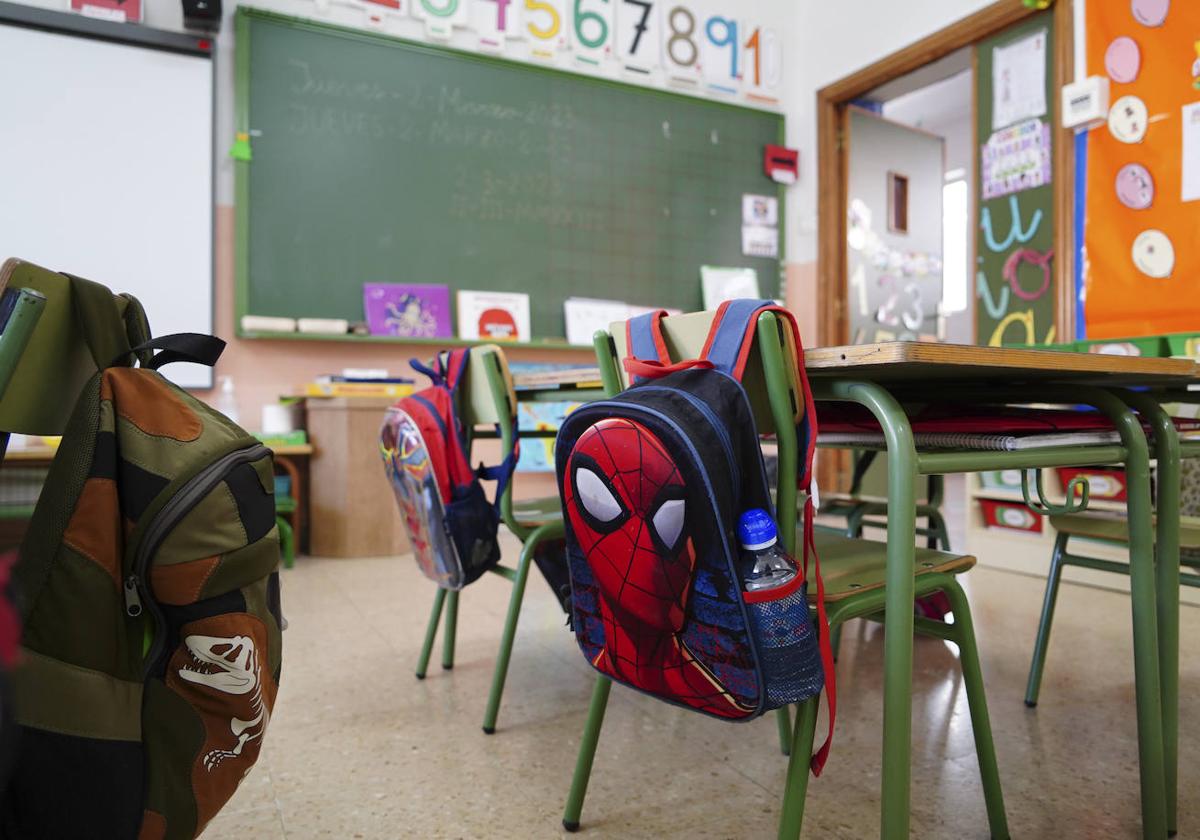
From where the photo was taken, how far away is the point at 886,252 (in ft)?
15.3

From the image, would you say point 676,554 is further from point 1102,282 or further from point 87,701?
point 1102,282

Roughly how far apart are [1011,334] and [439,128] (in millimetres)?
2661

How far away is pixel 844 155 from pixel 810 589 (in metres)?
3.92

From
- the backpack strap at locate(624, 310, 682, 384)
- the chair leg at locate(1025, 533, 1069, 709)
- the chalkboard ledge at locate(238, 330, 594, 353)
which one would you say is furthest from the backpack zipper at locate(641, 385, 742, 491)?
the chalkboard ledge at locate(238, 330, 594, 353)

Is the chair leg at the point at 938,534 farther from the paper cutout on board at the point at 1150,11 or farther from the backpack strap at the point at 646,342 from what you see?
the paper cutout on board at the point at 1150,11

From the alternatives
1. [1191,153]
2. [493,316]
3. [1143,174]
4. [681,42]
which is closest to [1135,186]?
[1143,174]

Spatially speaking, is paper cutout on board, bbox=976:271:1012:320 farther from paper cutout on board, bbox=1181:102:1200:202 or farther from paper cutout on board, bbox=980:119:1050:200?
paper cutout on board, bbox=1181:102:1200:202

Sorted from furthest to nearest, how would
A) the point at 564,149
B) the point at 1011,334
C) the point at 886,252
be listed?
the point at 886,252 < the point at 564,149 < the point at 1011,334

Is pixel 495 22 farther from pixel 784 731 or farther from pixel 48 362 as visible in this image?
pixel 48 362

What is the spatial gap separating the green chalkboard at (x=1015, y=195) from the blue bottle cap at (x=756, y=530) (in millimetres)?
2844

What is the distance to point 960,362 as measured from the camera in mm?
893

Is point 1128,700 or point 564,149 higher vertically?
point 564,149

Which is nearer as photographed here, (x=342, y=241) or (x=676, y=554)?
(x=676, y=554)

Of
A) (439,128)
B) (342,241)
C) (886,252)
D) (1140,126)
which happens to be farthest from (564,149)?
(1140,126)
